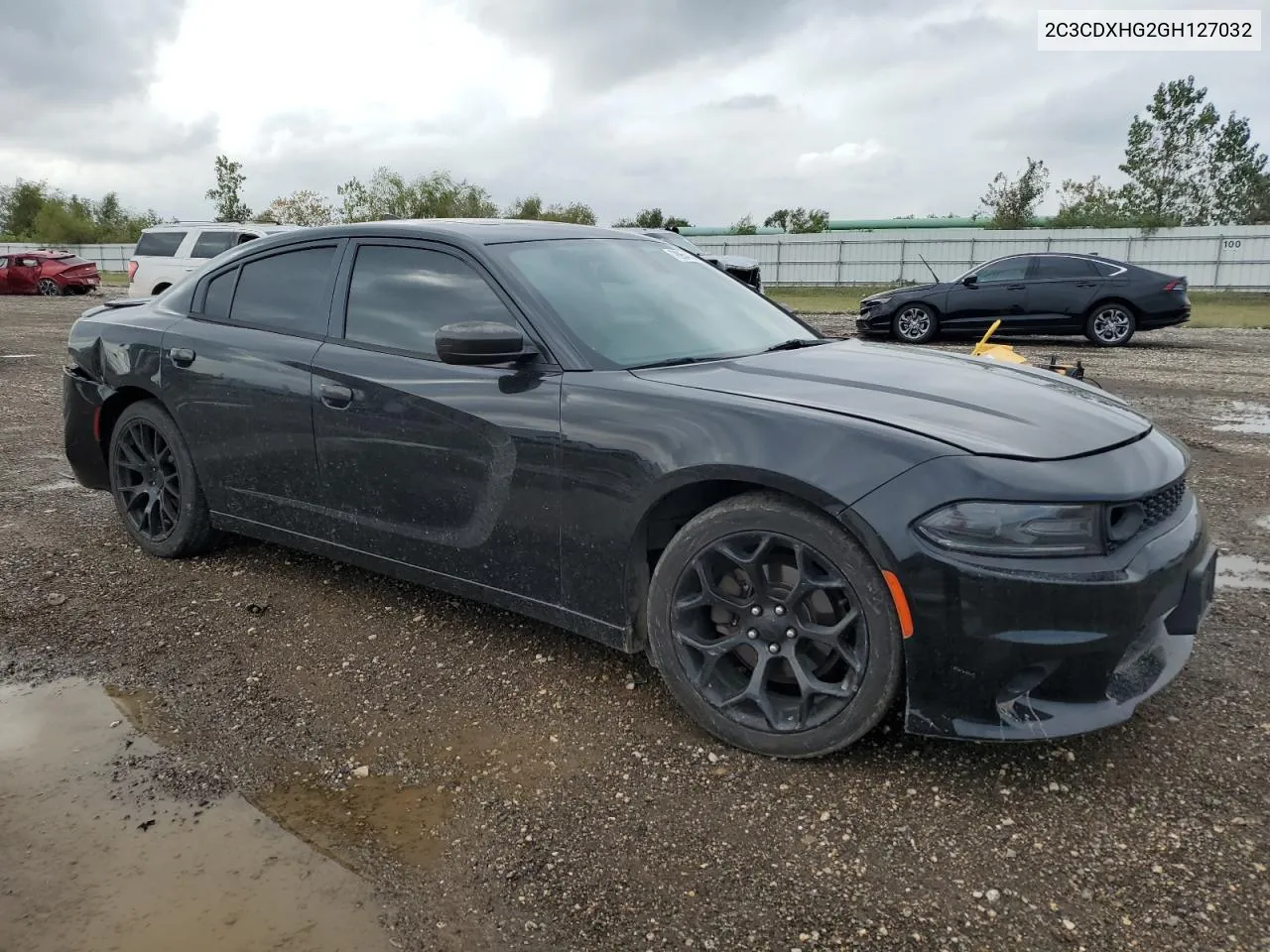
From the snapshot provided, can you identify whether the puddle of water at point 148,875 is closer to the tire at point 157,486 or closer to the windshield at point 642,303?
the tire at point 157,486

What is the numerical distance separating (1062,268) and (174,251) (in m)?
14.7

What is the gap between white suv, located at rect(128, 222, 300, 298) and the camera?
16.2 meters

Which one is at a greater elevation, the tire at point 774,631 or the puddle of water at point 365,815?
the tire at point 774,631

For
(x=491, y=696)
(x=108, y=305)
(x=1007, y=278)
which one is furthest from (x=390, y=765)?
(x=1007, y=278)

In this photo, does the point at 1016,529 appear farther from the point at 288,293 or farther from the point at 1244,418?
the point at 1244,418

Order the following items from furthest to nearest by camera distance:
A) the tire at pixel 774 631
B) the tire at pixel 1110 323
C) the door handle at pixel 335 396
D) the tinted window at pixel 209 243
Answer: the tinted window at pixel 209 243
the tire at pixel 1110 323
the door handle at pixel 335 396
the tire at pixel 774 631

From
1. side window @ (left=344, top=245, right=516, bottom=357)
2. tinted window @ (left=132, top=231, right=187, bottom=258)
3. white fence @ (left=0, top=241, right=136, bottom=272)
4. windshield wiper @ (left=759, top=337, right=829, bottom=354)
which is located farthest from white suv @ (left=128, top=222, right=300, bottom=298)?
white fence @ (left=0, top=241, right=136, bottom=272)

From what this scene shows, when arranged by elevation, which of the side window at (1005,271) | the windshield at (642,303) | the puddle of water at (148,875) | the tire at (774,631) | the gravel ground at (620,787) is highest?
the side window at (1005,271)

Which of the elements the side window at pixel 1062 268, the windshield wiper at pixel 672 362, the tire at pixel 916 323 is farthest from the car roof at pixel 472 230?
the side window at pixel 1062 268

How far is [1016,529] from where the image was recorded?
7.77 feet

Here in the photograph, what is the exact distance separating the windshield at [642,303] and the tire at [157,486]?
1.94 m

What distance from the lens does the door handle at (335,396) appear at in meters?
3.53

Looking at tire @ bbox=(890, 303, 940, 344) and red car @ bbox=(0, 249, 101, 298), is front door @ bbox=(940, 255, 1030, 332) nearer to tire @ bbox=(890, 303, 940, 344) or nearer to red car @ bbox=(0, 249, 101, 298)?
tire @ bbox=(890, 303, 940, 344)

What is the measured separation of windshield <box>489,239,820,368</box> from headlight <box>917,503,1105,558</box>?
1.19 m
